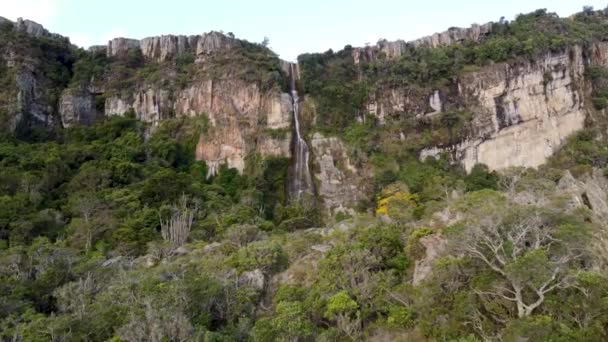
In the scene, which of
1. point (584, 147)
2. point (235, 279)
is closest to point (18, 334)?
point (235, 279)

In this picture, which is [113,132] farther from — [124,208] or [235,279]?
[235,279]

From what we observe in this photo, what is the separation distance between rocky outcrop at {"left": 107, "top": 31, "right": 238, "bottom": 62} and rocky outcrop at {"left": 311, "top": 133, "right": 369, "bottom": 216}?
17161 millimetres

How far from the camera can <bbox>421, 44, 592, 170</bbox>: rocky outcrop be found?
53.5m

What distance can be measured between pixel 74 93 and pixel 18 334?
44.0 meters

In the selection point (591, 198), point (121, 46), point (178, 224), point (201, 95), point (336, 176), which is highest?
point (121, 46)

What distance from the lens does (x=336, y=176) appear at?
53.4 meters

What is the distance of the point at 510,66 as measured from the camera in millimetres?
56156

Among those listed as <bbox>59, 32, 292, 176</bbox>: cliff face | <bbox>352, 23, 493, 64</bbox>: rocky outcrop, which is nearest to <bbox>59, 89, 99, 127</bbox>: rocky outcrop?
<bbox>59, 32, 292, 176</bbox>: cliff face

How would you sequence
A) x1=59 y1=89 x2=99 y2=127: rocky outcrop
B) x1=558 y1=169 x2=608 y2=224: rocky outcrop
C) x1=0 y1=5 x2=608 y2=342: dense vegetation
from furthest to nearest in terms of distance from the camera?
1. x1=59 y1=89 x2=99 y2=127: rocky outcrop
2. x1=558 y1=169 x2=608 y2=224: rocky outcrop
3. x1=0 y1=5 x2=608 y2=342: dense vegetation

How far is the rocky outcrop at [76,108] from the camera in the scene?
188ft

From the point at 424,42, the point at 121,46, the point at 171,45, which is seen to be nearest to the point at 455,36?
the point at 424,42

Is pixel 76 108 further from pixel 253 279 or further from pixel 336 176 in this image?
A: pixel 253 279

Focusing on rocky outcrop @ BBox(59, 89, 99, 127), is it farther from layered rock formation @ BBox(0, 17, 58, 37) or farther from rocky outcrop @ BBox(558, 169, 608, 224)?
rocky outcrop @ BBox(558, 169, 608, 224)

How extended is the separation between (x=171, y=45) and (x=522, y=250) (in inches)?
2104
